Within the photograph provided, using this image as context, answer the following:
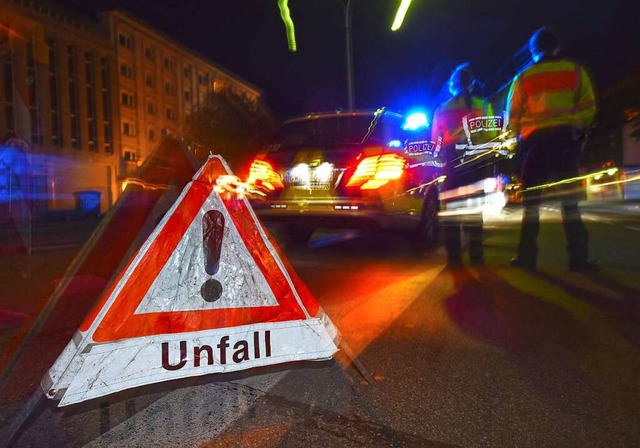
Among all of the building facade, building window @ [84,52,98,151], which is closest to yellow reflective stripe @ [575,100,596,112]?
the building facade

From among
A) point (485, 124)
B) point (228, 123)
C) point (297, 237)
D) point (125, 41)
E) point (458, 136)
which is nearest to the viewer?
point (458, 136)

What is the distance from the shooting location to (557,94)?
5625 mm

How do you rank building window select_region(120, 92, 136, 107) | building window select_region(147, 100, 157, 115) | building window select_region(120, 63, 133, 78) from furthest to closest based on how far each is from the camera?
1. building window select_region(147, 100, 157, 115)
2. building window select_region(120, 92, 136, 107)
3. building window select_region(120, 63, 133, 78)

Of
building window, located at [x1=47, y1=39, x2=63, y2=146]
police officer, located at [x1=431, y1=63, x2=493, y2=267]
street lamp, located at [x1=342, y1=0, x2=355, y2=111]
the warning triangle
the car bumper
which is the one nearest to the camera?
the warning triangle

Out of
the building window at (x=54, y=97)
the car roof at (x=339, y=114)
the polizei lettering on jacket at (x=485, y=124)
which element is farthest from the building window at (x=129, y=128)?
the polizei lettering on jacket at (x=485, y=124)

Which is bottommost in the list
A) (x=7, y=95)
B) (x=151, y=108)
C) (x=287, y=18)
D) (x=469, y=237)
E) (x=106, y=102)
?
(x=469, y=237)

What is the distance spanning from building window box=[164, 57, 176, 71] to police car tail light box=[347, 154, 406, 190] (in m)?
52.6

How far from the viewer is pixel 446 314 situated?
13.9 feet

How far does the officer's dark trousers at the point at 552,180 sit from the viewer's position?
18.4 feet

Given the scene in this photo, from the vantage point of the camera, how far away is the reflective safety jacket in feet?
18.4

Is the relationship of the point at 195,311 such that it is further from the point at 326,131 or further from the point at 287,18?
the point at 287,18

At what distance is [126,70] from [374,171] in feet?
156

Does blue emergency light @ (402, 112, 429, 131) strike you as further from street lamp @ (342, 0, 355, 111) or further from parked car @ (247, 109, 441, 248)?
street lamp @ (342, 0, 355, 111)

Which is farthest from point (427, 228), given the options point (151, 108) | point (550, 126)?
point (151, 108)
